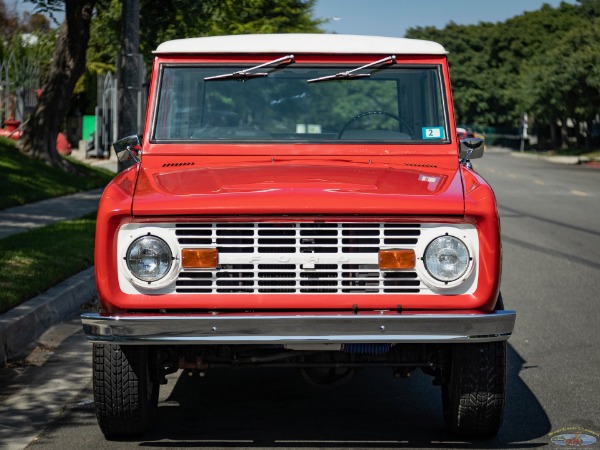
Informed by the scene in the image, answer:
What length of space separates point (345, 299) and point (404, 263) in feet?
1.03

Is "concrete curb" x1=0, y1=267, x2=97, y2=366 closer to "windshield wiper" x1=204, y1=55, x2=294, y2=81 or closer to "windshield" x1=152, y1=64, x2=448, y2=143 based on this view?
"windshield" x1=152, y1=64, x2=448, y2=143

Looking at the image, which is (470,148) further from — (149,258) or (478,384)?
(149,258)

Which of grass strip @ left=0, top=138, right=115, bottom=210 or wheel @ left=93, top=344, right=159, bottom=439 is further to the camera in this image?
grass strip @ left=0, top=138, right=115, bottom=210

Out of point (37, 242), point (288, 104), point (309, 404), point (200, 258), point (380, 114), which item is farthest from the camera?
point (37, 242)

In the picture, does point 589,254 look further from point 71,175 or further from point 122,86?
point 71,175

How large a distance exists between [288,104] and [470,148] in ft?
3.65

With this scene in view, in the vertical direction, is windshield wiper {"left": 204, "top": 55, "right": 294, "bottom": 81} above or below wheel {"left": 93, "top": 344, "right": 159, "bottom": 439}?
above

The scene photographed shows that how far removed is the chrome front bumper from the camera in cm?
520

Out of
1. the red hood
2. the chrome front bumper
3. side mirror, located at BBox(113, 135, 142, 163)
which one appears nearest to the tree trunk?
side mirror, located at BBox(113, 135, 142, 163)

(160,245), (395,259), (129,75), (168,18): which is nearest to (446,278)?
(395,259)

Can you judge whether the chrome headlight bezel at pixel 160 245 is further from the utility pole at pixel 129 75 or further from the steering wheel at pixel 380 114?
the utility pole at pixel 129 75

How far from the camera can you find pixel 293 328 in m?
5.20

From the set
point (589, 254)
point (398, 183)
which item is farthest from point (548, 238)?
point (398, 183)

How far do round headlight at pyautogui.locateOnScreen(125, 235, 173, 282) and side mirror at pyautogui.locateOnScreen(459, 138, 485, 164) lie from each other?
2.14m
